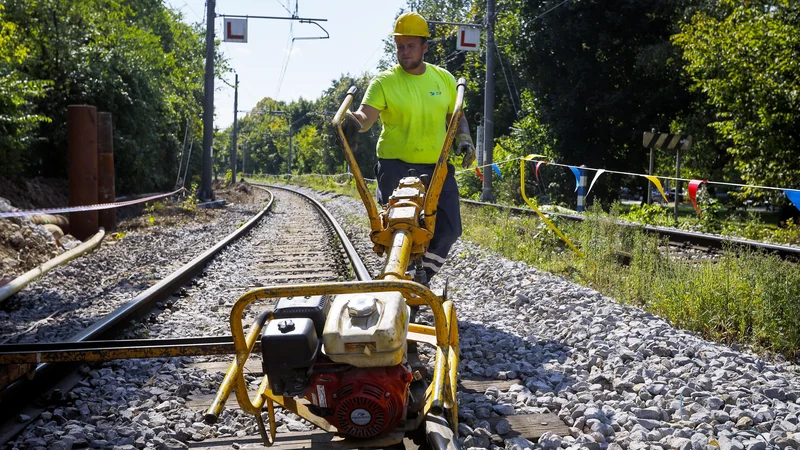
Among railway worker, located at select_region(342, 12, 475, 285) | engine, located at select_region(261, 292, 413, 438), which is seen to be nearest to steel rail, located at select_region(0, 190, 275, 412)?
engine, located at select_region(261, 292, 413, 438)

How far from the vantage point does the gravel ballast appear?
3.00 meters

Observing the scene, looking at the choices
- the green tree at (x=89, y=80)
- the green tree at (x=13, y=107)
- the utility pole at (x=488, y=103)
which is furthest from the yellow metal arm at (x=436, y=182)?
the utility pole at (x=488, y=103)

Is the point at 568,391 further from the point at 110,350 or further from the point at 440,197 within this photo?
the point at 110,350

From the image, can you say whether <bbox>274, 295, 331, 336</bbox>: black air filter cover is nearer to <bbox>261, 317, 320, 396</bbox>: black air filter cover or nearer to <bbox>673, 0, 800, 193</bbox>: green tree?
<bbox>261, 317, 320, 396</bbox>: black air filter cover

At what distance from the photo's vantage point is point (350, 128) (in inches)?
160

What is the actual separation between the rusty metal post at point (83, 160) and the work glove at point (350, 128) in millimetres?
8211

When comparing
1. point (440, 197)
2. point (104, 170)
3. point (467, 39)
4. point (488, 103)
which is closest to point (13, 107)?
point (104, 170)

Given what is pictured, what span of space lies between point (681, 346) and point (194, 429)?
2855mm

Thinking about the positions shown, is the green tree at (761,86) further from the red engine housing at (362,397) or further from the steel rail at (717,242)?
the red engine housing at (362,397)

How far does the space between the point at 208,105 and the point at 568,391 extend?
19.8 metres

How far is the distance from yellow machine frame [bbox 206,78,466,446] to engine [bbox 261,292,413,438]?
0.09 metres

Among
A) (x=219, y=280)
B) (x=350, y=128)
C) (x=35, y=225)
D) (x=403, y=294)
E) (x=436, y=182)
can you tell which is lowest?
(x=219, y=280)

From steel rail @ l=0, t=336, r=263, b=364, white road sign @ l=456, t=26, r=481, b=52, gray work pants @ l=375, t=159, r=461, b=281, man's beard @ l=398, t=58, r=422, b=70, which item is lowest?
steel rail @ l=0, t=336, r=263, b=364

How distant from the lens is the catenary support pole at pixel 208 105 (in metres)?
21.1
